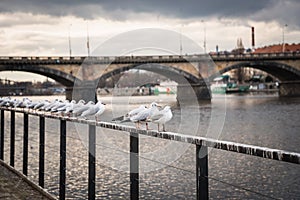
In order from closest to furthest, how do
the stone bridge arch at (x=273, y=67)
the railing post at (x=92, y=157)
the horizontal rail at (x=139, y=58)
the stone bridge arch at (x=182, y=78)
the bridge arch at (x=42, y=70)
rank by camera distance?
the railing post at (x=92, y=157)
the bridge arch at (x=42, y=70)
the horizontal rail at (x=139, y=58)
the stone bridge arch at (x=182, y=78)
the stone bridge arch at (x=273, y=67)

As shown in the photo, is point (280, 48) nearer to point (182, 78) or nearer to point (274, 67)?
point (274, 67)

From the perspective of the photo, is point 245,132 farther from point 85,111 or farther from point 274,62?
point 274,62

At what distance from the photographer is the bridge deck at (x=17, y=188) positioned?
488 cm

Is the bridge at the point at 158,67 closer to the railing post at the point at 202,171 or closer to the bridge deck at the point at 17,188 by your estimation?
the bridge deck at the point at 17,188

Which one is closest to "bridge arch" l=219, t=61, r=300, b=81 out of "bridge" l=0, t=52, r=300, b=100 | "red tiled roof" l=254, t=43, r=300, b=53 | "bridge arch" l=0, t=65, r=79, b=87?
"bridge" l=0, t=52, r=300, b=100

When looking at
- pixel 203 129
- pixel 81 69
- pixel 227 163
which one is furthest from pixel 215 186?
pixel 81 69

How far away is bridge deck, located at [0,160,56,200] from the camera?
16.0 feet

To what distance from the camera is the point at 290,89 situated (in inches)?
2534

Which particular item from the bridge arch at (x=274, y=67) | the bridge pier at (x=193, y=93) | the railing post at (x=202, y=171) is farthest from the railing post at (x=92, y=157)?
the bridge arch at (x=274, y=67)

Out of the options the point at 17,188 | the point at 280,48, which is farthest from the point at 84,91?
Result: the point at 280,48

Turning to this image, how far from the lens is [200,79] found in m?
57.8

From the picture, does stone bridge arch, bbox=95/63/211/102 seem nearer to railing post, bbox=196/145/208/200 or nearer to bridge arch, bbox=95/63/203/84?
bridge arch, bbox=95/63/203/84

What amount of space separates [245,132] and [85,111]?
13.7 meters

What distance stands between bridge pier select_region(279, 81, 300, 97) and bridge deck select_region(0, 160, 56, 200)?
200 ft
